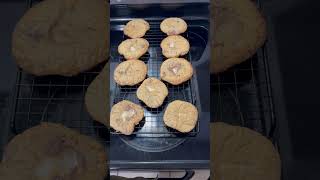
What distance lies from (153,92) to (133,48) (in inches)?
3.9

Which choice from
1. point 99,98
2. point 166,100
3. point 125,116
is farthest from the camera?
point 99,98

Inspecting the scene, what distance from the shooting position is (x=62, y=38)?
1021 millimetres

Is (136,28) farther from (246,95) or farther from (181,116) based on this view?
(246,95)

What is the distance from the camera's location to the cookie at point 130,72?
73 cm

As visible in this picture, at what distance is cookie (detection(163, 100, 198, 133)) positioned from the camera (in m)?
0.73

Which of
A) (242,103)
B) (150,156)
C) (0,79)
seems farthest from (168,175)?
(0,79)

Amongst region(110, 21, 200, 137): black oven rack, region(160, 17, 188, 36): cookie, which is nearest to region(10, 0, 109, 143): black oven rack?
region(110, 21, 200, 137): black oven rack

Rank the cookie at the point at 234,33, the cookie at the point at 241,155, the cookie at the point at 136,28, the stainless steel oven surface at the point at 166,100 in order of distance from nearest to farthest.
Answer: the stainless steel oven surface at the point at 166,100 → the cookie at the point at 136,28 → the cookie at the point at 241,155 → the cookie at the point at 234,33

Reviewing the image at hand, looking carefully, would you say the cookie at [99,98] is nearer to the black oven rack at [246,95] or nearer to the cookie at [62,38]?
the cookie at [62,38]

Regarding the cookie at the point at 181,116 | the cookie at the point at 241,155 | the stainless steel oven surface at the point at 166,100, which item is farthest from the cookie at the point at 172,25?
the cookie at the point at 241,155

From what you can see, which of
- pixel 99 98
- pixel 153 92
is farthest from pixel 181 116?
pixel 99 98

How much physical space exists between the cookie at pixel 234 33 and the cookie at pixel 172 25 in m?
0.20

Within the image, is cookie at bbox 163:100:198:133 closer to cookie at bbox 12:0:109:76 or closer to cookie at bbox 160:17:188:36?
cookie at bbox 160:17:188:36

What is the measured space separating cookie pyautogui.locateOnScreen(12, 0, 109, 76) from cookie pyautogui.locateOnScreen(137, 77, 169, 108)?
250 mm
